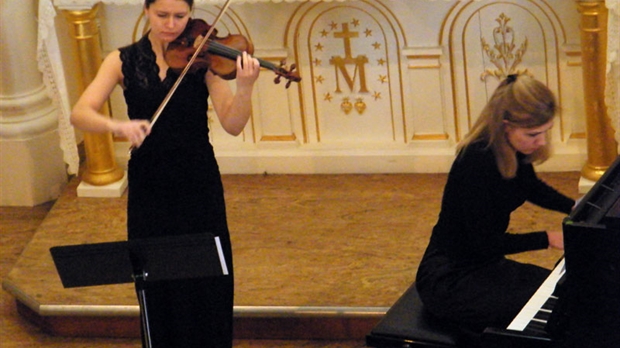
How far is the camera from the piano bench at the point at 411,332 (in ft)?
11.2

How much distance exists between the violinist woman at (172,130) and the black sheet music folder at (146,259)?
0.34 meters

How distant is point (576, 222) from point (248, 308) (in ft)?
6.00

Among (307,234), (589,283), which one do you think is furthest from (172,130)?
(307,234)

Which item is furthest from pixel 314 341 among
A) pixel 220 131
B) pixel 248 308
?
pixel 220 131

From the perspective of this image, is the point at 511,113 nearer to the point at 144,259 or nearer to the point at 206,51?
the point at 206,51

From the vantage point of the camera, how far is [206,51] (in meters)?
3.41

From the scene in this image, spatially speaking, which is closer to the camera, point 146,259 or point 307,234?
point 146,259

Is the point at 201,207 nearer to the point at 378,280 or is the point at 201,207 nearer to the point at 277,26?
the point at 378,280

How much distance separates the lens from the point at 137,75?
135 inches

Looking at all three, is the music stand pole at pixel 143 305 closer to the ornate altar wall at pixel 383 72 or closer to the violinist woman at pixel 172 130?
the violinist woman at pixel 172 130

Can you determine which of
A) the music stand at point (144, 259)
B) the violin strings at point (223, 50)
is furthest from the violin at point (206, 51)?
the music stand at point (144, 259)

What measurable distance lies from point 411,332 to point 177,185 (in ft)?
2.67

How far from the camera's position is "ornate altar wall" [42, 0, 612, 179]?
5.07 meters

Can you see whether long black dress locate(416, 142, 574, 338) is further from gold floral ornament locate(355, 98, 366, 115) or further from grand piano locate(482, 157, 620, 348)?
gold floral ornament locate(355, 98, 366, 115)
